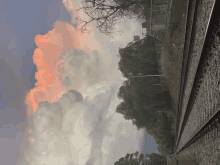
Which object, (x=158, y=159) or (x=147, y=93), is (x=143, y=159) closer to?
(x=158, y=159)

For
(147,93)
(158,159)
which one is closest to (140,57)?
(147,93)

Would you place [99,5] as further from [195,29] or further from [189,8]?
[195,29]

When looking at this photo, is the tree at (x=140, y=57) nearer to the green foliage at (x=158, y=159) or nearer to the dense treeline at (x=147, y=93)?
the dense treeline at (x=147, y=93)

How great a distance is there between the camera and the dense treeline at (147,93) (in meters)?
16.8

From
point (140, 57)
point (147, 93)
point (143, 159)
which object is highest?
point (140, 57)

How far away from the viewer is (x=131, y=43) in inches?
731

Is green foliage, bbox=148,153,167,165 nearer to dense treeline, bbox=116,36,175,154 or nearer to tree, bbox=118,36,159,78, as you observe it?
dense treeline, bbox=116,36,175,154

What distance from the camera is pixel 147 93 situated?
18016 millimetres

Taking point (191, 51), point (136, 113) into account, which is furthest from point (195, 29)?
point (136, 113)

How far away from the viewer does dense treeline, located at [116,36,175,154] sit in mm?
16844

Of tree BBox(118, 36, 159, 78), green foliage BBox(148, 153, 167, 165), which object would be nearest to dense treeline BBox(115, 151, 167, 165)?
green foliage BBox(148, 153, 167, 165)

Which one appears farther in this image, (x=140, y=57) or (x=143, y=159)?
(x=143, y=159)

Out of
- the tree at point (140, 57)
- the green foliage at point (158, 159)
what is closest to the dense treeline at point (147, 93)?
the tree at point (140, 57)

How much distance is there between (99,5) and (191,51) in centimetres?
808
